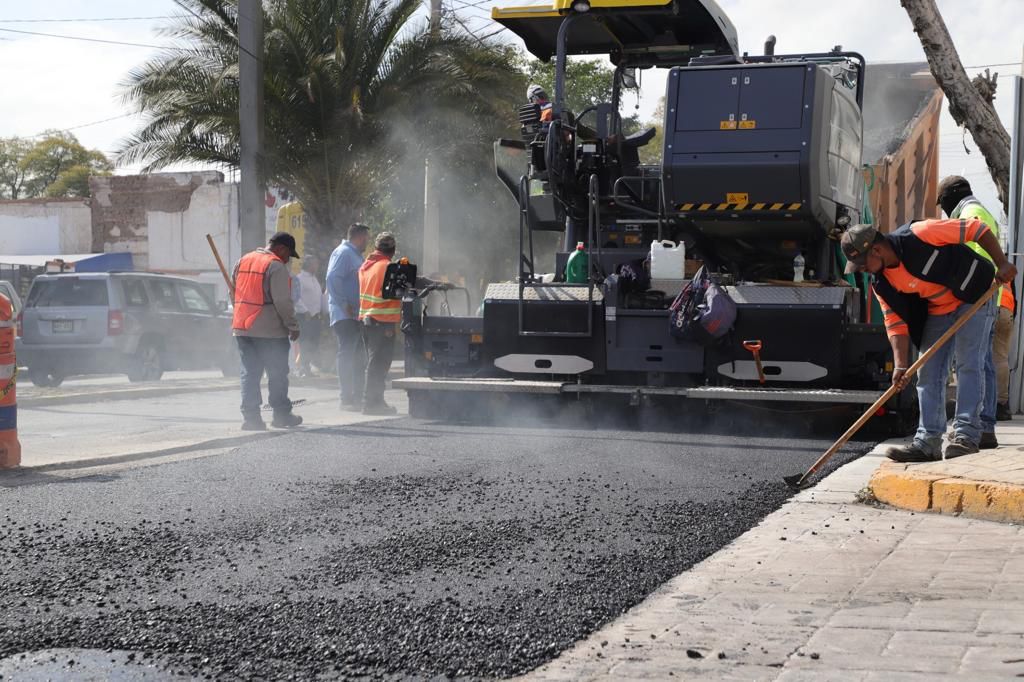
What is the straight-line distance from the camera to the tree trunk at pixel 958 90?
→ 13328mm

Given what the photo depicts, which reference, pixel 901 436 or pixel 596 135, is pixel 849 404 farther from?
pixel 596 135

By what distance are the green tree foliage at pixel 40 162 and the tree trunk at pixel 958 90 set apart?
5921cm

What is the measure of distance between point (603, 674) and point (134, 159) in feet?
55.9

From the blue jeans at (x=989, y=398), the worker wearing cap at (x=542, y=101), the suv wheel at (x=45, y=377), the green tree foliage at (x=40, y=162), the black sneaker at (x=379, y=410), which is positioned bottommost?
the suv wheel at (x=45, y=377)

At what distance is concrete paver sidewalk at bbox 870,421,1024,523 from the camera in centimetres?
534

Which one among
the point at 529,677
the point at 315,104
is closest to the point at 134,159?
the point at 315,104

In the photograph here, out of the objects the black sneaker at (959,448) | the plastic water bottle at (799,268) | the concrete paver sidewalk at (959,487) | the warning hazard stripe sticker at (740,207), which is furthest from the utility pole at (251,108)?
the concrete paver sidewalk at (959,487)

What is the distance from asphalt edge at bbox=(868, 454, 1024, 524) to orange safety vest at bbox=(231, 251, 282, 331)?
212 inches

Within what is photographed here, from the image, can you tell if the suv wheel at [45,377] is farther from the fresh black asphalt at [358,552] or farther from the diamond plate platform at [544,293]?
the fresh black asphalt at [358,552]

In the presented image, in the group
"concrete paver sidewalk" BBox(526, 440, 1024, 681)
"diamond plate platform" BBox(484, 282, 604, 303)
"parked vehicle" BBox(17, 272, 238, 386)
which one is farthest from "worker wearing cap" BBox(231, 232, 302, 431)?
"parked vehicle" BBox(17, 272, 238, 386)

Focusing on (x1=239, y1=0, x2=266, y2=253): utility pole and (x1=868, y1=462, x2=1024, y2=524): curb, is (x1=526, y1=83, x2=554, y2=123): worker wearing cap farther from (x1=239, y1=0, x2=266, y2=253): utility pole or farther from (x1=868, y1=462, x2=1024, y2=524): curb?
(x1=239, y1=0, x2=266, y2=253): utility pole

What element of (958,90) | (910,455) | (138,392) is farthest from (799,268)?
(138,392)

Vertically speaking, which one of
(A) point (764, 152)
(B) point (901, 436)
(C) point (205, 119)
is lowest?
(B) point (901, 436)

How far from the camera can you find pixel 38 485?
6.62 meters
